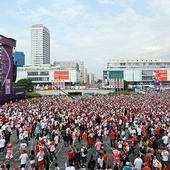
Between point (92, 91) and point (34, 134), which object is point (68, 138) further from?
point (92, 91)

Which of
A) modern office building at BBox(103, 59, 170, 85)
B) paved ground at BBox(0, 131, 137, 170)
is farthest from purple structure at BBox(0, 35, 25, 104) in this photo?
modern office building at BBox(103, 59, 170, 85)

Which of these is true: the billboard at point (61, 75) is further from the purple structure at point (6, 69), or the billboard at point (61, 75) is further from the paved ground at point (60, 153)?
the paved ground at point (60, 153)

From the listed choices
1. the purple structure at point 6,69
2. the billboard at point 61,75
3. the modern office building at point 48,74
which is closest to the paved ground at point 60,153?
the purple structure at point 6,69

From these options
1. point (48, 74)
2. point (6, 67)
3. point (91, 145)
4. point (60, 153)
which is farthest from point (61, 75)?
point (60, 153)

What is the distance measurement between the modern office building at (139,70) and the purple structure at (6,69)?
97.7 meters

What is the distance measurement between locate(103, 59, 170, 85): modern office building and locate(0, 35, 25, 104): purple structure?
97.7 metres

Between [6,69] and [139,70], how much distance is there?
11235 cm

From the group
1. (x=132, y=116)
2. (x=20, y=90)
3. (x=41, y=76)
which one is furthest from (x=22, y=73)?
(x=132, y=116)

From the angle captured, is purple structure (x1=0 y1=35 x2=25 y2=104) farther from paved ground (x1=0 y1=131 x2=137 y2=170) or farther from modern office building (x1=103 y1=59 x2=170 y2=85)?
modern office building (x1=103 y1=59 x2=170 y2=85)

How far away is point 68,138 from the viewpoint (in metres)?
15.8

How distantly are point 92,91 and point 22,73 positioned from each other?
211 ft

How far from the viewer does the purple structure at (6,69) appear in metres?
36.1

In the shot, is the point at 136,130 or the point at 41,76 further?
the point at 41,76

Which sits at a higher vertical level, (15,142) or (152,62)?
(152,62)
